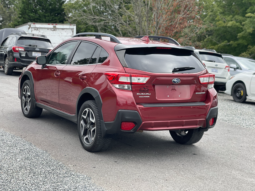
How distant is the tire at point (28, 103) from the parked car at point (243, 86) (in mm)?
7839

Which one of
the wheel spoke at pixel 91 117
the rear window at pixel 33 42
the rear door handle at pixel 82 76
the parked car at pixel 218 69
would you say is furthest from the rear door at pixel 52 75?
the parked car at pixel 218 69

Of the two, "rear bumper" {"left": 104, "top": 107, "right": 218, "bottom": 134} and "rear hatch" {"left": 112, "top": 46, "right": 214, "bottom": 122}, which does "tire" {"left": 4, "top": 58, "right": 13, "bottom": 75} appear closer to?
"rear hatch" {"left": 112, "top": 46, "right": 214, "bottom": 122}

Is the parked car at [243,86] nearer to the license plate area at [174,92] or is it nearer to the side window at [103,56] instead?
the license plate area at [174,92]

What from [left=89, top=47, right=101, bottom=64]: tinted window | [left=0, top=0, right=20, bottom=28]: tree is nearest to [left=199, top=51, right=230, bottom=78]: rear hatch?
[left=89, top=47, right=101, bottom=64]: tinted window

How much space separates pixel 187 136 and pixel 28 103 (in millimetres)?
3339

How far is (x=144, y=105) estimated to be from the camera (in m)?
4.58

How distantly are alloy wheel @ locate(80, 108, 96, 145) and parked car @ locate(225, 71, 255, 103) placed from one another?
845 cm

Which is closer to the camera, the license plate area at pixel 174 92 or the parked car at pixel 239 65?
the license plate area at pixel 174 92

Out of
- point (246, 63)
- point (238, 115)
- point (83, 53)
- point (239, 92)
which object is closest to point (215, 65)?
point (246, 63)

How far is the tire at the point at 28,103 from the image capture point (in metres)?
6.98

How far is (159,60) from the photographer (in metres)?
4.84

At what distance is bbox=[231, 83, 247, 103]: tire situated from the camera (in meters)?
12.5

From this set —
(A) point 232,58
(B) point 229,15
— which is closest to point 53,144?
(A) point 232,58

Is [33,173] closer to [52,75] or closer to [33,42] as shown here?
[52,75]
